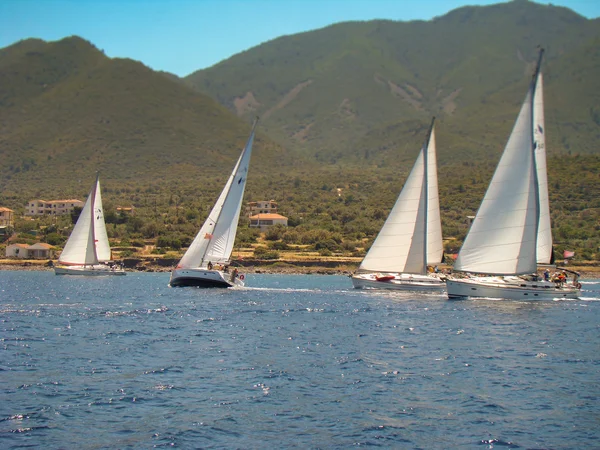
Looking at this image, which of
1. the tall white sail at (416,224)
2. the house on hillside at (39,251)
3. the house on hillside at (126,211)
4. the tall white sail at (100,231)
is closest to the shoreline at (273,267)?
the house on hillside at (39,251)

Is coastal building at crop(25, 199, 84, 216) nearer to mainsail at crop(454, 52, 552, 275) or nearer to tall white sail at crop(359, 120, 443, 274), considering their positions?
tall white sail at crop(359, 120, 443, 274)

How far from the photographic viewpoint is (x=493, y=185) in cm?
4925

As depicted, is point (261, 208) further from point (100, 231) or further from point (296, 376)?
point (296, 376)

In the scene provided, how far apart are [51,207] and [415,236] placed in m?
94.2

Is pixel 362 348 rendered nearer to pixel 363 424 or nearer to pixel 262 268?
pixel 363 424

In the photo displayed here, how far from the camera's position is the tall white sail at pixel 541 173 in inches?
1943

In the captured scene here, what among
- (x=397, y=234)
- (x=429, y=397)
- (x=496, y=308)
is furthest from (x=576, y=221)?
(x=429, y=397)

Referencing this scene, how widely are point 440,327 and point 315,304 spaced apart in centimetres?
1239

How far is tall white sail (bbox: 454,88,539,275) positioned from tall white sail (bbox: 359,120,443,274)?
23.0 ft

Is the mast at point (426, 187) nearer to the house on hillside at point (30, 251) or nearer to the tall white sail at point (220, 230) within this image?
the tall white sail at point (220, 230)

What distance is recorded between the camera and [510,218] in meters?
49.3

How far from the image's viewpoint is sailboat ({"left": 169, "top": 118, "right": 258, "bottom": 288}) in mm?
57375

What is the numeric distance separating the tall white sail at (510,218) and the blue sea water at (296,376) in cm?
344

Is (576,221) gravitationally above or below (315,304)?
above
